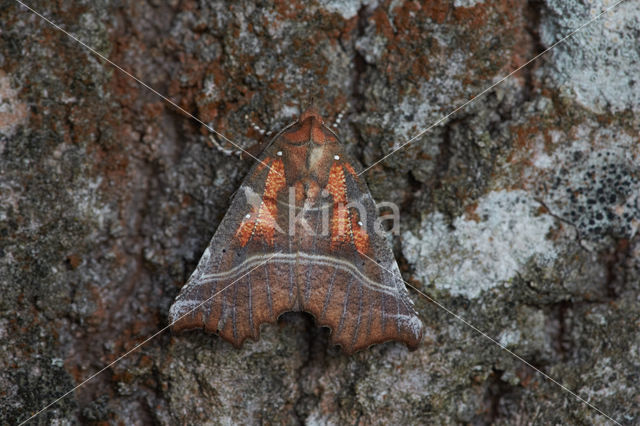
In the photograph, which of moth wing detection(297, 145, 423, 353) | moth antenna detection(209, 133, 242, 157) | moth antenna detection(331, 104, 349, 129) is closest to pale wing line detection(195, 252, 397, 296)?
moth wing detection(297, 145, 423, 353)

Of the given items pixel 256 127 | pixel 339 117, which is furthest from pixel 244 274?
pixel 339 117

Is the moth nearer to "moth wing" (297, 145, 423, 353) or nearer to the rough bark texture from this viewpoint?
"moth wing" (297, 145, 423, 353)

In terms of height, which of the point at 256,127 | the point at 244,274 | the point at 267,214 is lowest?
the point at 244,274

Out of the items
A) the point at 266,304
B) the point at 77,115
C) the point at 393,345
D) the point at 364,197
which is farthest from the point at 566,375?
the point at 77,115

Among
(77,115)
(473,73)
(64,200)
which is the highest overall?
(473,73)

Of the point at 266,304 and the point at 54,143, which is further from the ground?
the point at 54,143

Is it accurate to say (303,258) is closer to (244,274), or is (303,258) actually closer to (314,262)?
(314,262)

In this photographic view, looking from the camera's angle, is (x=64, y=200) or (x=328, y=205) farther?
(x=328, y=205)

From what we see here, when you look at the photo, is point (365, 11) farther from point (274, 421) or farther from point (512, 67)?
point (274, 421)
